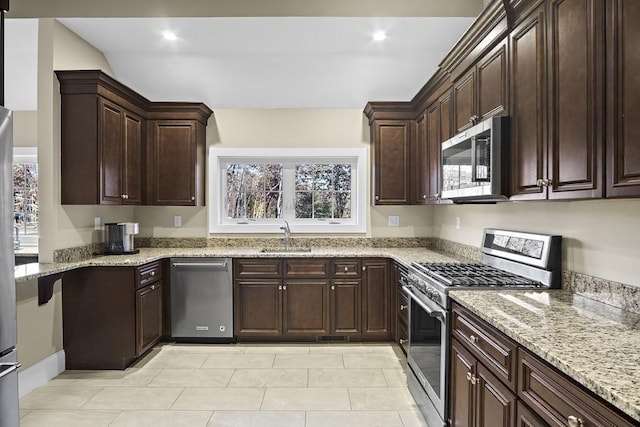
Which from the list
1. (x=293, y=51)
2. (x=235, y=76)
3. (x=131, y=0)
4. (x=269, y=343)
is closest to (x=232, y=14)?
(x=131, y=0)

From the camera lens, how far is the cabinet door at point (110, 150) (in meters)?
3.25

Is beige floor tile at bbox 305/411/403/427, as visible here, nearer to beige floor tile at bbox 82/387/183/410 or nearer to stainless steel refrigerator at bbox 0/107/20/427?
beige floor tile at bbox 82/387/183/410

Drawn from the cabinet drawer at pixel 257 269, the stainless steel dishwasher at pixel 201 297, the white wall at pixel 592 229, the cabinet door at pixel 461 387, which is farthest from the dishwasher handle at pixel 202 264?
the white wall at pixel 592 229

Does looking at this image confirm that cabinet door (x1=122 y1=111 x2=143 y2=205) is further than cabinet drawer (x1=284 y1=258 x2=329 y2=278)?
No

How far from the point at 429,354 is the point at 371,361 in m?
1.14

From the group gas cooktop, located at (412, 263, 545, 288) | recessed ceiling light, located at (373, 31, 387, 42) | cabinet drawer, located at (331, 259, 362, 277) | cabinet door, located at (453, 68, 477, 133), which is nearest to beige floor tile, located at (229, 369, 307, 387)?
cabinet drawer, located at (331, 259, 362, 277)

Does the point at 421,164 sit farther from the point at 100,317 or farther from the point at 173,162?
the point at 100,317

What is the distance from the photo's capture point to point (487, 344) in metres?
1.67

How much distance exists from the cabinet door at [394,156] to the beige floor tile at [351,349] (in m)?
1.44

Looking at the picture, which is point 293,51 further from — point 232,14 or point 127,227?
point 127,227

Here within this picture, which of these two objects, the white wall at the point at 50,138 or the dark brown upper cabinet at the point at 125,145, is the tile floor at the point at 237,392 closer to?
the white wall at the point at 50,138

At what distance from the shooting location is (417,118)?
13.0 feet

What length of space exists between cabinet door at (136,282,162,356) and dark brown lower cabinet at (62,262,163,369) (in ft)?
0.17

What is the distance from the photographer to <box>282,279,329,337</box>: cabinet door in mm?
3846
